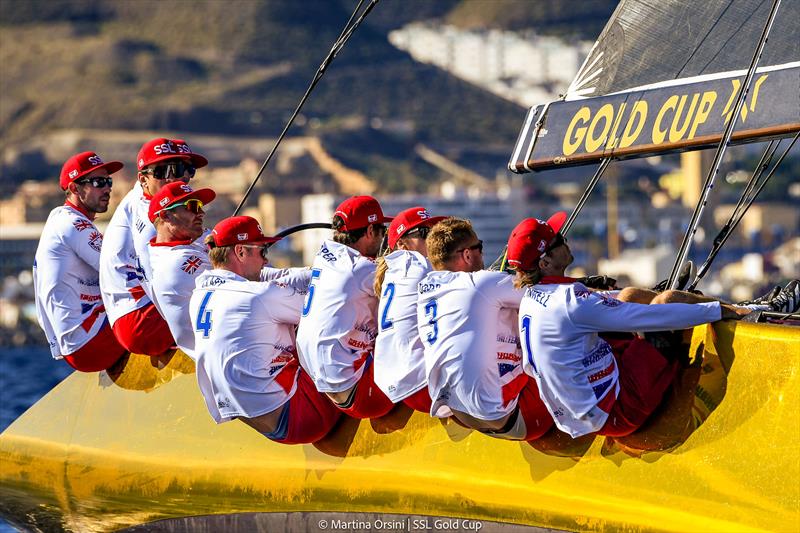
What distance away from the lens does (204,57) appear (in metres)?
145

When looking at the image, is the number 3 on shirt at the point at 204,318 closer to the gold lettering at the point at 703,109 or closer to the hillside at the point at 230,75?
the gold lettering at the point at 703,109

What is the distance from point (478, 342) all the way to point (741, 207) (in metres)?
2.30

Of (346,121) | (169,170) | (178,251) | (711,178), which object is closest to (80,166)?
(169,170)

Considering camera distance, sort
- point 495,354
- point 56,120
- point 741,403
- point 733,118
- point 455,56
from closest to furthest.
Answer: point 741,403
point 495,354
point 733,118
point 56,120
point 455,56

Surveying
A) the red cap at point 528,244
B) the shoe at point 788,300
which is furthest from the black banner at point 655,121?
the red cap at point 528,244

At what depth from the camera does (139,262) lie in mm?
6789

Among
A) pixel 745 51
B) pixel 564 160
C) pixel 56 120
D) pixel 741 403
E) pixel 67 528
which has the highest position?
pixel 56 120

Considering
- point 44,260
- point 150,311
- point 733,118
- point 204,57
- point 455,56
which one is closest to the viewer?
point 733,118

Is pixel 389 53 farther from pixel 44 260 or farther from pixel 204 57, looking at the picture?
pixel 44 260

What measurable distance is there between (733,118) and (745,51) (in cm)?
114

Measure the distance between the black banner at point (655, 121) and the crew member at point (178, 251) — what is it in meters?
1.39

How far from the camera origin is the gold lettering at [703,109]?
6543 mm

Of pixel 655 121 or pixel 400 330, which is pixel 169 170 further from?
pixel 655 121

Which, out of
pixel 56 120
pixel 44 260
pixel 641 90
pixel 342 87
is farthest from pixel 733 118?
pixel 342 87
